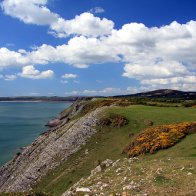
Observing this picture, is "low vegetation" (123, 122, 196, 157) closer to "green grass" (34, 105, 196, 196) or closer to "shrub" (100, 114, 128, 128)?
"green grass" (34, 105, 196, 196)

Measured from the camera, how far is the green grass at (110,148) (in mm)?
39438

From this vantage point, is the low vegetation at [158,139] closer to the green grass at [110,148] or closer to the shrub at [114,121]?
the green grass at [110,148]

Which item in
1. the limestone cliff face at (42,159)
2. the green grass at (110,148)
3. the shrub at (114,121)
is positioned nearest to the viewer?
the green grass at (110,148)

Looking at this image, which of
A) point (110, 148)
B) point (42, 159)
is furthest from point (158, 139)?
point (42, 159)

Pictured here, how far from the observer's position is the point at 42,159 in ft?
174


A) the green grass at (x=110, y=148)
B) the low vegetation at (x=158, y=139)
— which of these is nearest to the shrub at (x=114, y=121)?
the green grass at (x=110, y=148)

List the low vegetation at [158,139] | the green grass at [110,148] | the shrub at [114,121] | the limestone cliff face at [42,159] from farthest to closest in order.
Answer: the shrub at [114,121] < the limestone cliff face at [42,159] < the low vegetation at [158,139] < the green grass at [110,148]

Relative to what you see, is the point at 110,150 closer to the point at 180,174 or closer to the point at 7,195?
the point at 180,174

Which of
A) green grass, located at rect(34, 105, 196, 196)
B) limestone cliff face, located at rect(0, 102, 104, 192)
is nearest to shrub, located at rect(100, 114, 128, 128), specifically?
green grass, located at rect(34, 105, 196, 196)

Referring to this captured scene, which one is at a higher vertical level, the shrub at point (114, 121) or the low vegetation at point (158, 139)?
the shrub at point (114, 121)

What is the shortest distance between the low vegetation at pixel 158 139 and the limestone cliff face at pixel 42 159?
10.8 m

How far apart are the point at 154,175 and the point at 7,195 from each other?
9.48m

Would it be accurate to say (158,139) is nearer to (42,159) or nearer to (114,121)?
(114,121)

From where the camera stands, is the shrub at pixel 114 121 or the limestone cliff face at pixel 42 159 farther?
the shrub at pixel 114 121
